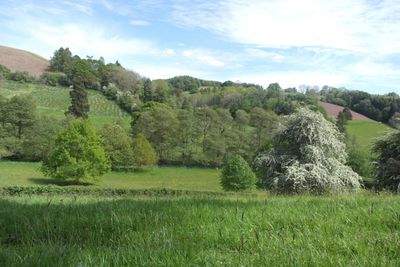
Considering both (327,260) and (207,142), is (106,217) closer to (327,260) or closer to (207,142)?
(327,260)

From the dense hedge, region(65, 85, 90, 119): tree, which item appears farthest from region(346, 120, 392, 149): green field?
the dense hedge

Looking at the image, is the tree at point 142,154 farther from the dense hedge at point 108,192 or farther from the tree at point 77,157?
the dense hedge at point 108,192

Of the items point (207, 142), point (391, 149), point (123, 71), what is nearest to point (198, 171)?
point (207, 142)

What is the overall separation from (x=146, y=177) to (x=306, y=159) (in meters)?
49.2

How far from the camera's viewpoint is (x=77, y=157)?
61.6m

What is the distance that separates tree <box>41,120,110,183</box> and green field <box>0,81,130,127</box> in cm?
4259

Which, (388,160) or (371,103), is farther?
(371,103)

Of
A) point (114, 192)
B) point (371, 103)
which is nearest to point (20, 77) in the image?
point (371, 103)

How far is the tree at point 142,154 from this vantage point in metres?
78.4

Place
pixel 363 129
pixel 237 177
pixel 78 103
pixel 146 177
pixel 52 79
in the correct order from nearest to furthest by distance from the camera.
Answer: pixel 237 177, pixel 146 177, pixel 78 103, pixel 363 129, pixel 52 79

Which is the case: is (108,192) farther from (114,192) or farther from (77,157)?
(77,157)

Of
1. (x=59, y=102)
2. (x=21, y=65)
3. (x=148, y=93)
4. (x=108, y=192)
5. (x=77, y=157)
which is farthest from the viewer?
(x=21, y=65)

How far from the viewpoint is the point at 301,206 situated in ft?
20.7

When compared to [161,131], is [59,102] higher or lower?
higher
